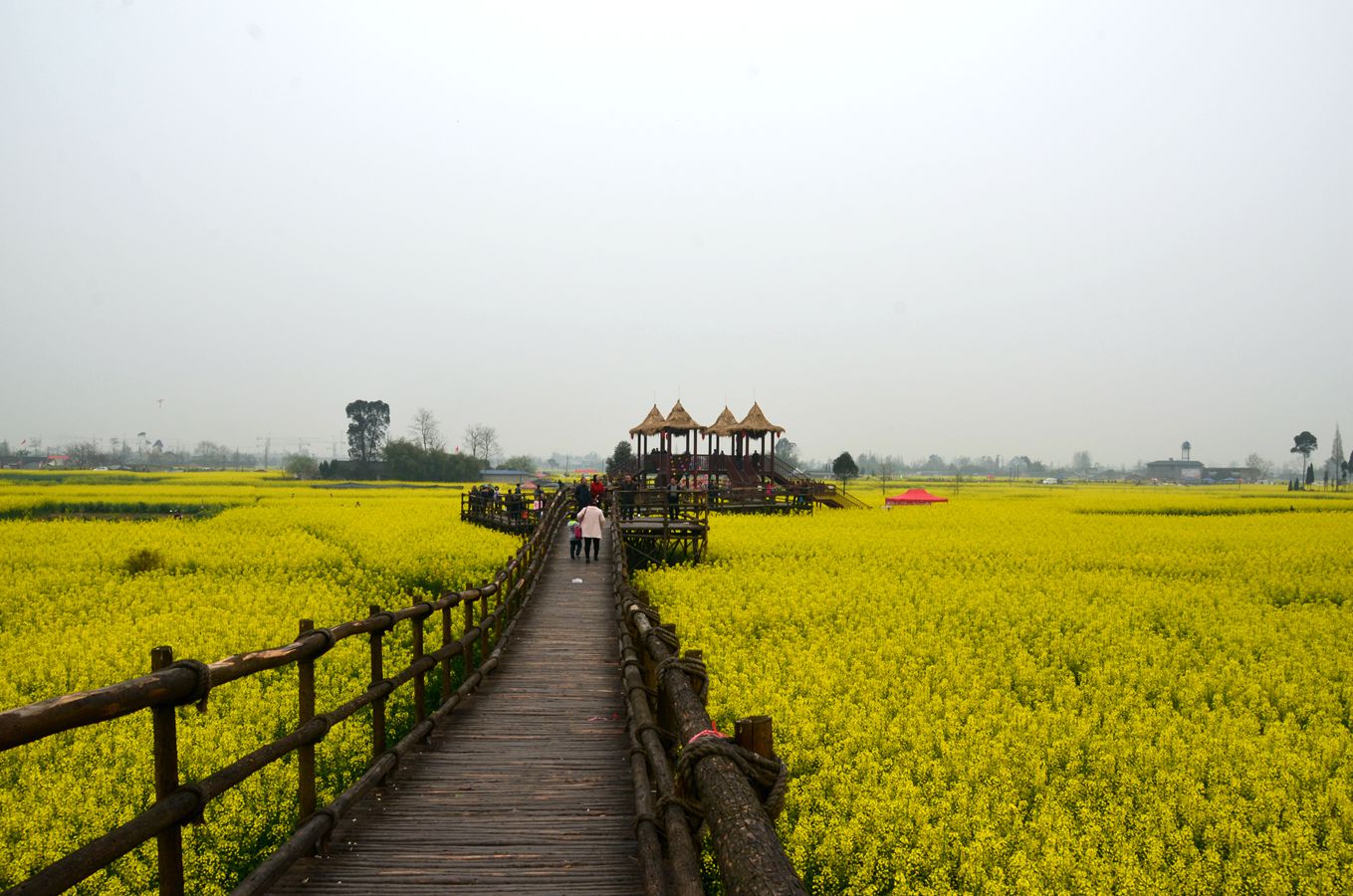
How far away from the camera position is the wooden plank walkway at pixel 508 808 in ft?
12.1

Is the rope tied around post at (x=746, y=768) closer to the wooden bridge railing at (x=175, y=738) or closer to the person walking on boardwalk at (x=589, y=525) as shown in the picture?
the wooden bridge railing at (x=175, y=738)

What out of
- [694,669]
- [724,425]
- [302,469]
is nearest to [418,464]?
[302,469]

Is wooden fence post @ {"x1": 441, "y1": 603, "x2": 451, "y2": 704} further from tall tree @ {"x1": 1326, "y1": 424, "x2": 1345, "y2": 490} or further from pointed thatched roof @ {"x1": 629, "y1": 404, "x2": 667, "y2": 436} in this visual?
tall tree @ {"x1": 1326, "y1": 424, "x2": 1345, "y2": 490}

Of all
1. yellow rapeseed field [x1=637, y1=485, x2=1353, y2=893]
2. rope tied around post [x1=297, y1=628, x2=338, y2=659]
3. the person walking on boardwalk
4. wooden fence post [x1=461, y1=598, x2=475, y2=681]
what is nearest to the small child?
the person walking on boardwalk

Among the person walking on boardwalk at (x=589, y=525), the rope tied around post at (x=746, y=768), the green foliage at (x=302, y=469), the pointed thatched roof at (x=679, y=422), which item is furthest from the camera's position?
the green foliage at (x=302, y=469)

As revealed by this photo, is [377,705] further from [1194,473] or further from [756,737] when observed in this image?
[1194,473]

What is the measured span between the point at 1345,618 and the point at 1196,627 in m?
4.02

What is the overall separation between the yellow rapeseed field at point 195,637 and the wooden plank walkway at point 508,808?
4.91 ft

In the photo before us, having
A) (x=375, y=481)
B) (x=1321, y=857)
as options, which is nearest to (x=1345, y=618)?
(x=1321, y=857)

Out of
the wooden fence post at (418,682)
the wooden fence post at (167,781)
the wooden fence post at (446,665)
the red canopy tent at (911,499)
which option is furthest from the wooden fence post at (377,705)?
the red canopy tent at (911,499)

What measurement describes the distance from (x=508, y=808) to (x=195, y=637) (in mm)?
10768

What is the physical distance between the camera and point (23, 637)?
41.3ft

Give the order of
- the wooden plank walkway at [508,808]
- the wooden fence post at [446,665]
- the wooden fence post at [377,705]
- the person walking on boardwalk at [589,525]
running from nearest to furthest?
the wooden plank walkway at [508,808]
the wooden fence post at [377,705]
the wooden fence post at [446,665]
the person walking on boardwalk at [589,525]

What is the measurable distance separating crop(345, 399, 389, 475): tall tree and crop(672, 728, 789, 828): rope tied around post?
119 meters
